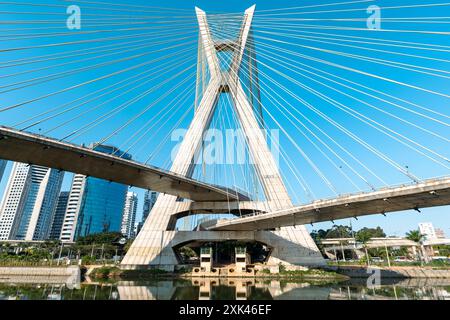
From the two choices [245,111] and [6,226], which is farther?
[6,226]

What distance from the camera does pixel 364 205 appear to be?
694 inches

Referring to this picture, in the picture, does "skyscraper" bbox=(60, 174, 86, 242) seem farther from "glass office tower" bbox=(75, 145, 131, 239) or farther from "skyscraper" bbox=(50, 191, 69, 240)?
"skyscraper" bbox=(50, 191, 69, 240)

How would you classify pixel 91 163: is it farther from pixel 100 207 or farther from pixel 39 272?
pixel 100 207

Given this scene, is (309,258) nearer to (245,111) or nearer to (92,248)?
(245,111)

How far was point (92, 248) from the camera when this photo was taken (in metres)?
56.4

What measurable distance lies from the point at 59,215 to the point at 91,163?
368ft

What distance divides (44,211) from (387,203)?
124 m

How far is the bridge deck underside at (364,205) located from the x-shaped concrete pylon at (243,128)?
17.4 ft

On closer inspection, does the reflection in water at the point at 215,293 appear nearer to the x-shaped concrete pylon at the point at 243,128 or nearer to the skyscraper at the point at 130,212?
the x-shaped concrete pylon at the point at 243,128

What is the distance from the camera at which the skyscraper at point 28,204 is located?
101m

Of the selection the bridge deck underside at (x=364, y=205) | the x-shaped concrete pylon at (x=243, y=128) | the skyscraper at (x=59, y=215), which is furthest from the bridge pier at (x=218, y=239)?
the skyscraper at (x=59, y=215)
